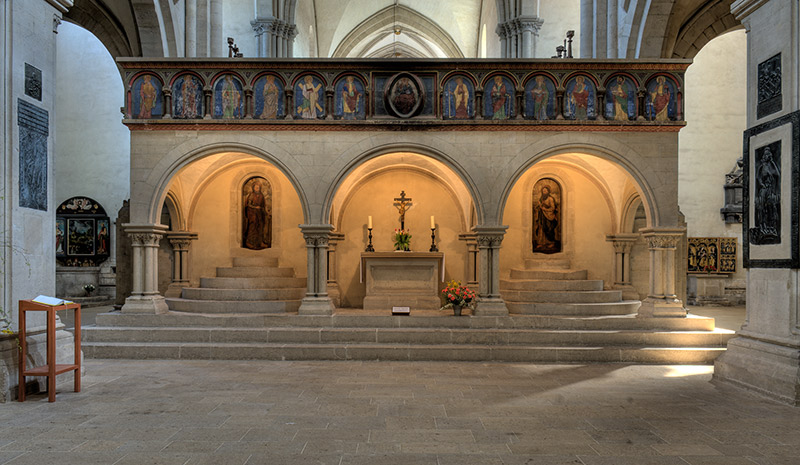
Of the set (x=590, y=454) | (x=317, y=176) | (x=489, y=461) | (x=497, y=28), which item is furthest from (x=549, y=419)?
(x=497, y=28)

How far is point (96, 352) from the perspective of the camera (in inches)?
351

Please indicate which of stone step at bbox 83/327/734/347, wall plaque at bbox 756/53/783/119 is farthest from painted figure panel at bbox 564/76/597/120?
stone step at bbox 83/327/734/347

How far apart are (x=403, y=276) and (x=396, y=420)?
627cm

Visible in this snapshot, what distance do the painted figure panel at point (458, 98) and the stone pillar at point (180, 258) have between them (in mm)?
7070

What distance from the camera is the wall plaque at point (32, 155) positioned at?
654 cm

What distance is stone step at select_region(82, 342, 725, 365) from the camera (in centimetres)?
888

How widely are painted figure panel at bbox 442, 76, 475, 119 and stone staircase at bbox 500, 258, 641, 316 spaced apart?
4101mm

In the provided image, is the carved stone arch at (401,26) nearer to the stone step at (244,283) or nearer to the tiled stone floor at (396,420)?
the stone step at (244,283)

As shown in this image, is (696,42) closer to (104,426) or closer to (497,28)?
(497,28)

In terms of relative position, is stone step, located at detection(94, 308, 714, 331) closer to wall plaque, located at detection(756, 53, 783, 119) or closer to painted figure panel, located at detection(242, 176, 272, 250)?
painted figure panel, located at detection(242, 176, 272, 250)

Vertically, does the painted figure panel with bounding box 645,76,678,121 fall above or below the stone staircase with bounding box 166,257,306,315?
above

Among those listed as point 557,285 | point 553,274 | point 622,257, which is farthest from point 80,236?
point 622,257

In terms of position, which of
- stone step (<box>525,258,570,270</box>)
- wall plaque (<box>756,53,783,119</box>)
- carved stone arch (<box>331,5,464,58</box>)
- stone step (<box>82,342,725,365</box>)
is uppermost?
carved stone arch (<box>331,5,464,58</box>)

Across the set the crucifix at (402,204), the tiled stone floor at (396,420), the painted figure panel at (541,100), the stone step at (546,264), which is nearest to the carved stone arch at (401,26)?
the crucifix at (402,204)
